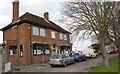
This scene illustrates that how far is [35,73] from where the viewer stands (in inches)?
470

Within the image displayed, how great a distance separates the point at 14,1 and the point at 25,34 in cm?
696

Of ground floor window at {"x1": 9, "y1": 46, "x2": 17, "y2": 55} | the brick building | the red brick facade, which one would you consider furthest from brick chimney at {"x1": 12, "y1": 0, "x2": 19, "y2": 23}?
ground floor window at {"x1": 9, "y1": 46, "x2": 17, "y2": 55}

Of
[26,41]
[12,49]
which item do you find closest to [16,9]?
[26,41]

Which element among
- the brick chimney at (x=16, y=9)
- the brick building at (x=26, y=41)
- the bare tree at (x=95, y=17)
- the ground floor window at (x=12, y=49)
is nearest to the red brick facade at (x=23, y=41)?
the brick building at (x=26, y=41)

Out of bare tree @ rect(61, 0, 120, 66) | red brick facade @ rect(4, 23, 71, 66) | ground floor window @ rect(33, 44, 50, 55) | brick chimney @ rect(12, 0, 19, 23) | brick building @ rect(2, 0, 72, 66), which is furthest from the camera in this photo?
brick chimney @ rect(12, 0, 19, 23)

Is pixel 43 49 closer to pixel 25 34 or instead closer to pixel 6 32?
pixel 25 34

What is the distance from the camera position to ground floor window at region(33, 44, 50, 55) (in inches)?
843

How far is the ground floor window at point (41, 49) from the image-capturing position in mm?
21406

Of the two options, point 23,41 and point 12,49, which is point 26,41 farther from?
point 12,49

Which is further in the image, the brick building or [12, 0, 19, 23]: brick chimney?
[12, 0, 19, 23]: brick chimney

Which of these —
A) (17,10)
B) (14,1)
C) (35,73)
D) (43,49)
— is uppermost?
(14,1)

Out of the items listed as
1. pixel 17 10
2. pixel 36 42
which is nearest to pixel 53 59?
pixel 36 42

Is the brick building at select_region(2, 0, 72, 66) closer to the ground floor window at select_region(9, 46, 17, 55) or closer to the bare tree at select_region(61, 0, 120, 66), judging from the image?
the ground floor window at select_region(9, 46, 17, 55)

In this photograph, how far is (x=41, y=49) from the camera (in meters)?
22.7
